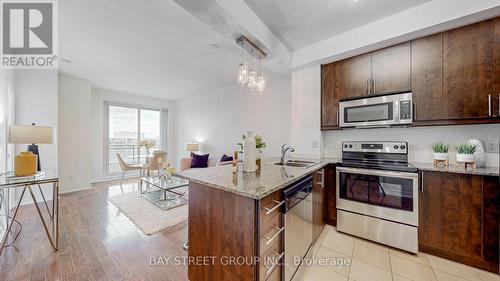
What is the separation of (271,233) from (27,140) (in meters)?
3.03

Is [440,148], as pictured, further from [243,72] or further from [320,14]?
[243,72]

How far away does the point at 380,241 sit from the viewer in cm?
215

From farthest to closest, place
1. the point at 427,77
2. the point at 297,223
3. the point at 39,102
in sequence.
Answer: the point at 39,102 → the point at 427,77 → the point at 297,223

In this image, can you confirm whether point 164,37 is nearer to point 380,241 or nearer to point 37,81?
point 37,81

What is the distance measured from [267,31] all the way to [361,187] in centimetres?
230

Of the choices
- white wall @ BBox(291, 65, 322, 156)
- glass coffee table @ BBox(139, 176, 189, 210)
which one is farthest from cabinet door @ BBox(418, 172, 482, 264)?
glass coffee table @ BBox(139, 176, 189, 210)

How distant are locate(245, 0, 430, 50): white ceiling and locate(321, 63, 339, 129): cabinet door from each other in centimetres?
49

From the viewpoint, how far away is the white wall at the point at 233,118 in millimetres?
4051

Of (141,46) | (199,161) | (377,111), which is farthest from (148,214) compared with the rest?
(377,111)

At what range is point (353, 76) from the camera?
265 cm

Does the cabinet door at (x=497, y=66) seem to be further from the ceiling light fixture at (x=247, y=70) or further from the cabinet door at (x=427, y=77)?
the ceiling light fixture at (x=247, y=70)

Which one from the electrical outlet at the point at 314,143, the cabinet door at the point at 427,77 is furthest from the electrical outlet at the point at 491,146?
the electrical outlet at the point at 314,143

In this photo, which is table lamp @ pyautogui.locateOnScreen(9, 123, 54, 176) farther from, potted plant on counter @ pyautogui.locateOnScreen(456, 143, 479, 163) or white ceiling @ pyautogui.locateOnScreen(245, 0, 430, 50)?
potted plant on counter @ pyautogui.locateOnScreen(456, 143, 479, 163)

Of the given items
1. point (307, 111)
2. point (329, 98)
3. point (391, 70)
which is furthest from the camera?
point (307, 111)
